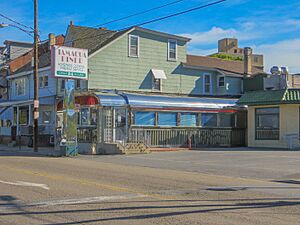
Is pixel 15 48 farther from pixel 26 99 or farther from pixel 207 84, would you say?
pixel 207 84

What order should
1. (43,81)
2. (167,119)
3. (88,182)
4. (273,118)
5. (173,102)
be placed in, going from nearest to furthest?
(88,182) < (273,118) < (167,119) < (173,102) < (43,81)

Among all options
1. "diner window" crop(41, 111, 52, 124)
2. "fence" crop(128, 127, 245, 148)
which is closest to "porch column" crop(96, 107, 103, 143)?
"fence" crop(128, 127, 245, 148)

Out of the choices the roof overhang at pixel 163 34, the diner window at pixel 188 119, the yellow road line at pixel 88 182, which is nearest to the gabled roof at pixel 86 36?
the roof overhang at pixel 163 34

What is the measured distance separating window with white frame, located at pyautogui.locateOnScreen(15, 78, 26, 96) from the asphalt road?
25.3m

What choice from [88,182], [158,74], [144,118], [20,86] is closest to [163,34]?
[158,74]

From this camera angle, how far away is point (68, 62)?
27.5 meters

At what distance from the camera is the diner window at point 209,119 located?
34.8 meters

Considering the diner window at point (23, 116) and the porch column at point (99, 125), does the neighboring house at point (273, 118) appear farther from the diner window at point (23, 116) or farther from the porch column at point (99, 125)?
the diner window at point (23, 116)

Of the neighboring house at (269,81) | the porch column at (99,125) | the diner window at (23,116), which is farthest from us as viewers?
the diner window at (23,116)

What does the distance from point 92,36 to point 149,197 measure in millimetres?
29565

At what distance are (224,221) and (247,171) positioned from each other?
10.2 m

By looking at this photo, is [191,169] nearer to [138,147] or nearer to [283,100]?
[138,147]

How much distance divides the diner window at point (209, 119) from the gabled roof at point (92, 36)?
8.03 metres

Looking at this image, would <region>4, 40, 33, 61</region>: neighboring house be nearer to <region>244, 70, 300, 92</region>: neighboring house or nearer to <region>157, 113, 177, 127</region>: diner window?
<region>157, 113, 177, 127</region>: diner window
